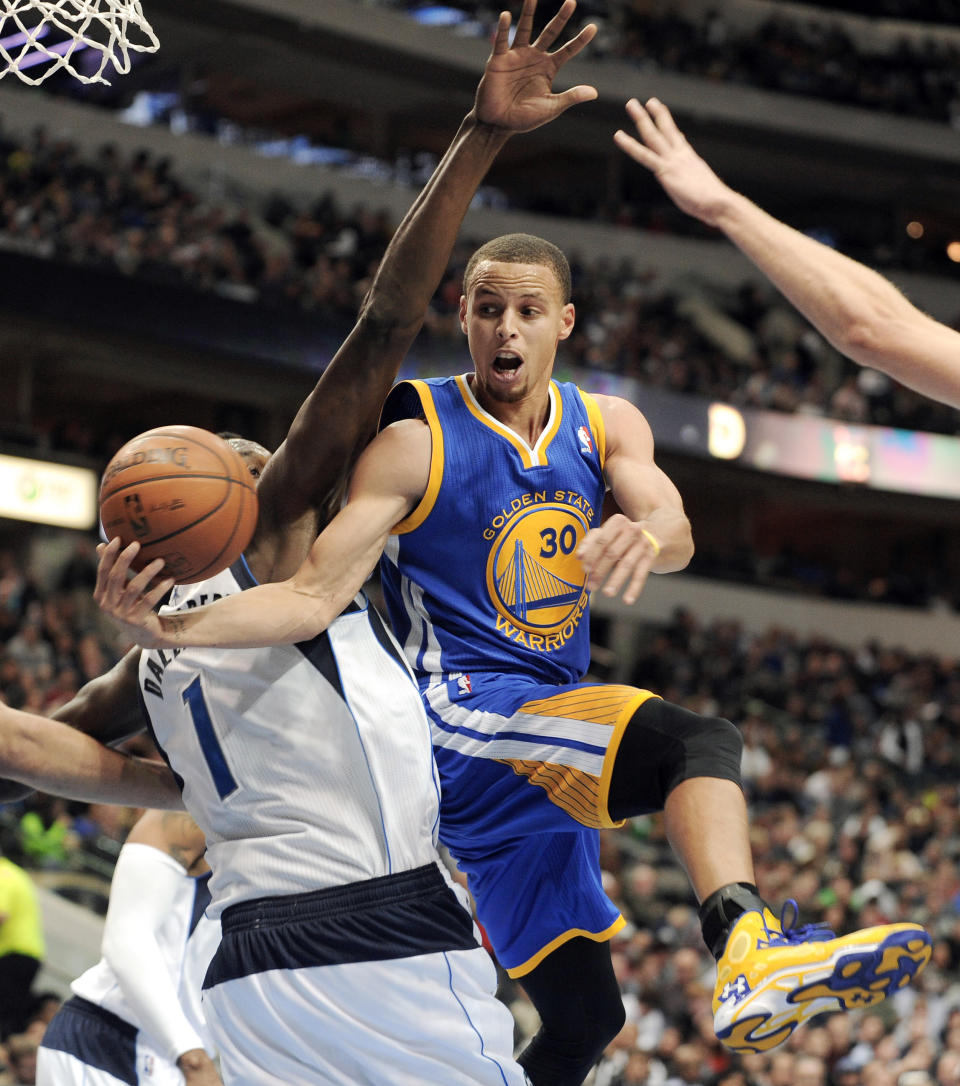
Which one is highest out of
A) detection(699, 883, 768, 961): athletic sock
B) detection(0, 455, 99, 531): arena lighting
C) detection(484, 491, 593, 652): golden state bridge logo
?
detection(484, 491, 593, 652): golden state bridge logo

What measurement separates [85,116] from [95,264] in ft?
14.8

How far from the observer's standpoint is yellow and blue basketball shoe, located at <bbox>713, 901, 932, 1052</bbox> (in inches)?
125

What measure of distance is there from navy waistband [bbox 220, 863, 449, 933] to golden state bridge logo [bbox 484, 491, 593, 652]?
3.13 ft

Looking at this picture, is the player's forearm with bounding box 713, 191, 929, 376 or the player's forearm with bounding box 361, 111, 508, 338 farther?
the player's forearm with bounding box 361, 111, 508, 338

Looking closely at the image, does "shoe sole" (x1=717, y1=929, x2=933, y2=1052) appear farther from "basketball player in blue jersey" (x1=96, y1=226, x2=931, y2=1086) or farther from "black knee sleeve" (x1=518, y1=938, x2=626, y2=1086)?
"black knee sleeve" (x1=518, y1=938, x2=626, y2=1086)

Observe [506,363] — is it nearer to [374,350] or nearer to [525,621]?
[374,350]

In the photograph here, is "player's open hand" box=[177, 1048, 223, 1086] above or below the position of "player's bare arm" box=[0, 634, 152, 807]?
below

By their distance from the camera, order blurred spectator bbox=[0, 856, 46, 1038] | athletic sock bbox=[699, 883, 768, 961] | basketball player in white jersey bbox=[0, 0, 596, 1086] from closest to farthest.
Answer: athletic sock bbox=[699, 883, 768, 961]
basketball player in white jersey bbox=[0, 0, 596, 1086]
blurred spectator bbox=[0, 856, 46, 1038]

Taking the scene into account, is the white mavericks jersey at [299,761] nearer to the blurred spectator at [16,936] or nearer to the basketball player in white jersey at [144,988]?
the basketball player in white jersey at [144,988]

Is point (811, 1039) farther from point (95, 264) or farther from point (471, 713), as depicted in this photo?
point (95, 264)

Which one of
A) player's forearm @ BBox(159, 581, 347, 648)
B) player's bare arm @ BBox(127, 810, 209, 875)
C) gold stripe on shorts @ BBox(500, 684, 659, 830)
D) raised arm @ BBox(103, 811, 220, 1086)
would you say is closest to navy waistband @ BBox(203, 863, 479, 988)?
gold stripe on shorts @ BBox(500, 684, 659, 830)

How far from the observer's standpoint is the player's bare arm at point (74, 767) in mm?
4176

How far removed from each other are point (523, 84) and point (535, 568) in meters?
1.38

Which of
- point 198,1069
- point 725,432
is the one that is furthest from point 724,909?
point 725,432
